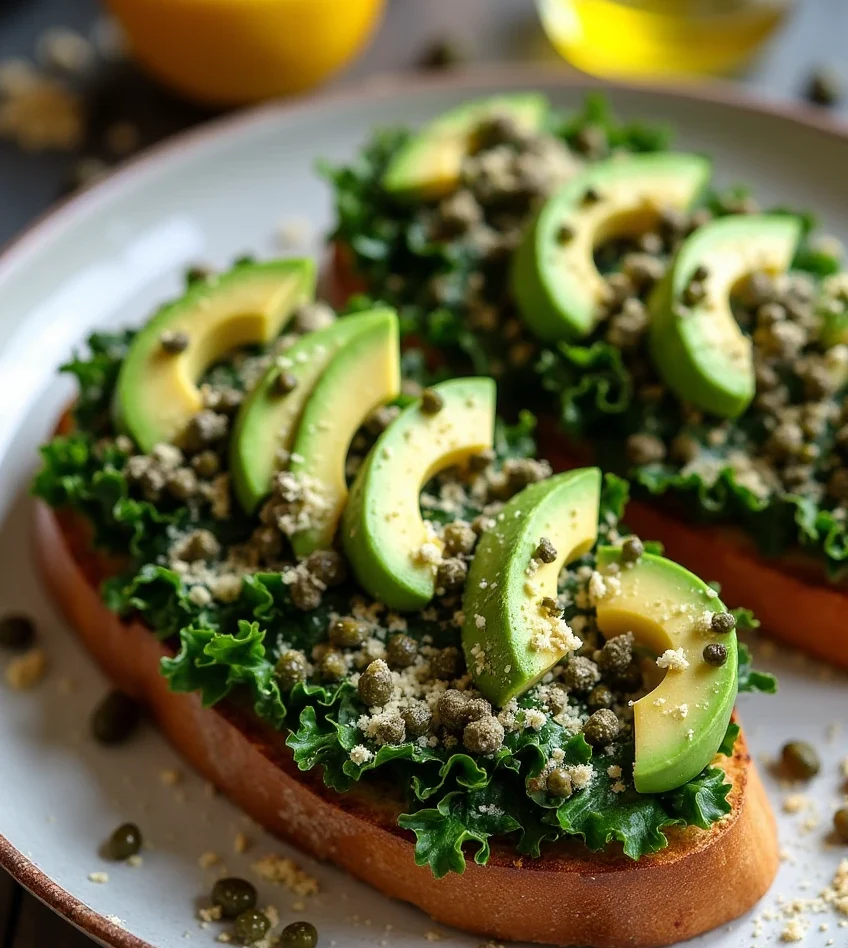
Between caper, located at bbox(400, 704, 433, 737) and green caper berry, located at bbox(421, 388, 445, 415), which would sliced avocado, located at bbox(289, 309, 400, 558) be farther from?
caper, located at bbox(400, 704, 433, 737)

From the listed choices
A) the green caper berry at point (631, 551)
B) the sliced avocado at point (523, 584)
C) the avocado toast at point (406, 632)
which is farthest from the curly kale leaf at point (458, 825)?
the green caper berry at point (631, 551)

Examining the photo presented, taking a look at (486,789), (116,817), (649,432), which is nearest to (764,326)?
(649,432)

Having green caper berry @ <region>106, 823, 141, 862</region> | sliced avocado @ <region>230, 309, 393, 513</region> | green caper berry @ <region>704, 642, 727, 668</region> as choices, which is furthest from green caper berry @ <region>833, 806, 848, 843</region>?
green caper berry @ <region>106, 823, 141, 862</region>

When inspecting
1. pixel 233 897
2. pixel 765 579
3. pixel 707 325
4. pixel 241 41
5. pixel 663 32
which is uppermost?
pixel 241 41

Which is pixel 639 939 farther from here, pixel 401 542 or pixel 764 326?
pixel 764 326

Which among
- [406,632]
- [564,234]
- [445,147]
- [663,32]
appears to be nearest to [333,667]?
[406,632]

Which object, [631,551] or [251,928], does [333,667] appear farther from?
[631,551]

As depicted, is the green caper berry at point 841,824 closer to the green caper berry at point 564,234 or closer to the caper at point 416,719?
the caper at point 416,719
